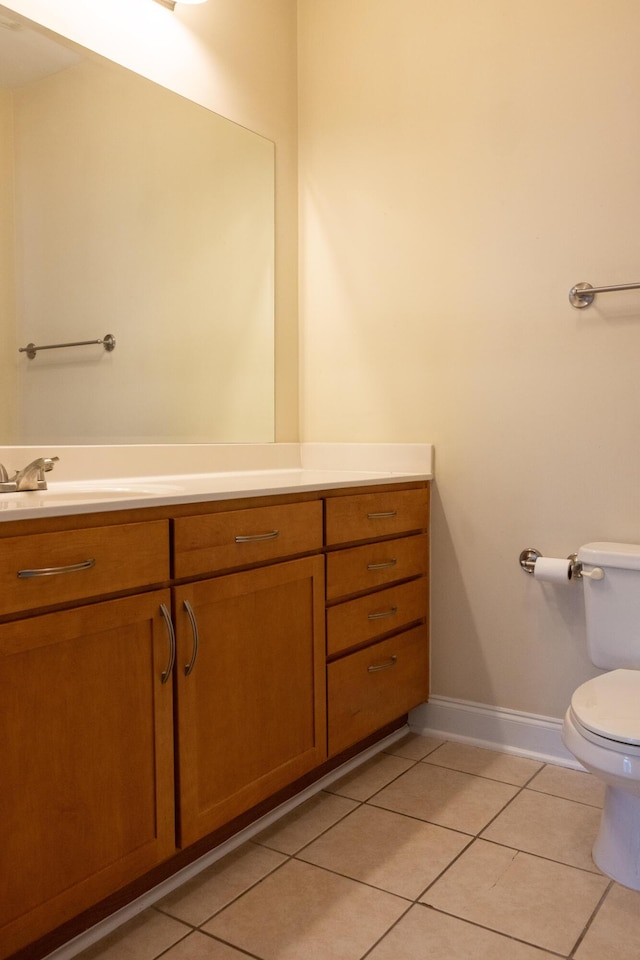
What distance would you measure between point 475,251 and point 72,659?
Answer: 1647 millimetres

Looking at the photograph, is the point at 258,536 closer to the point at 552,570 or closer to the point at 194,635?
the point at 194,635

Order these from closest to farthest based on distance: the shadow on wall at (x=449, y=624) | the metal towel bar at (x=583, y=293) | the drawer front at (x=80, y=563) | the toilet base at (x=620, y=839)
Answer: the drawer front at (x=80, y=563), the toilet base at (x=620, y=839), the metal towel bar at (x=583, y=293), the shadow on wall at (x=449, y=624)

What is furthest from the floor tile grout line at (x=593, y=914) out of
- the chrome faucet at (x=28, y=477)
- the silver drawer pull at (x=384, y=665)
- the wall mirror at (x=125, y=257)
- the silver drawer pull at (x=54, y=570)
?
the wall mirror at (x=125, y=257)

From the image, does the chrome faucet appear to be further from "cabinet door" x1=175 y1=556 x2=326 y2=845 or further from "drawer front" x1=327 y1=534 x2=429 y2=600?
"drawer front" x1=327 y1=534 x2=429 y2=600

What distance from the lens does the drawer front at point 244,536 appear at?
4.89 feet

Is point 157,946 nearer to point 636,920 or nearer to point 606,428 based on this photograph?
point 636,920

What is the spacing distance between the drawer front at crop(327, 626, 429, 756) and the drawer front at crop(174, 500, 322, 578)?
1.23ft

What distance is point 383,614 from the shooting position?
216cm

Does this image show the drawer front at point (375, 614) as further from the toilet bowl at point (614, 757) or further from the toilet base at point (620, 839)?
the toilet base at point (620, 839)

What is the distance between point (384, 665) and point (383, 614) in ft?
0.48

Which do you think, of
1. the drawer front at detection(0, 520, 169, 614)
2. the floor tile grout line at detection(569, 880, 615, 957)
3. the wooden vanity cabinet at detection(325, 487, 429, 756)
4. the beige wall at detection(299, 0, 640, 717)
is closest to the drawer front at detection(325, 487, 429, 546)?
the wooden vanity cabinet at detection(325, 487, 429, 756)

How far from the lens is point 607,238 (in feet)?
6.73

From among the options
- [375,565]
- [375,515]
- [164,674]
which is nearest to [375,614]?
[375,565]

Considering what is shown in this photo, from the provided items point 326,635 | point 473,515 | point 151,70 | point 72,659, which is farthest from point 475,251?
point 72,659
